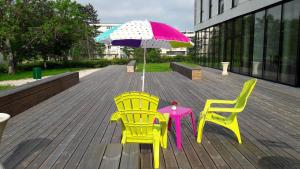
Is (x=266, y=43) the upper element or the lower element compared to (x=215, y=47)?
lower

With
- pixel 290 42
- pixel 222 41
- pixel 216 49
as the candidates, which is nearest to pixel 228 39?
pixel 222 41

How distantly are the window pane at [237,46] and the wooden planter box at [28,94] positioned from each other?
11.4 m

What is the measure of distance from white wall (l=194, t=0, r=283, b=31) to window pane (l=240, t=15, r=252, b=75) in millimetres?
553

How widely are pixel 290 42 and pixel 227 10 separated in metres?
8.36

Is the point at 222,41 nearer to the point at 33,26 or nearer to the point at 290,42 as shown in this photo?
the point at 290,42

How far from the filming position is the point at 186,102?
750cm

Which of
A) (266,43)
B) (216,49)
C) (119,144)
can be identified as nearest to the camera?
(119,144)

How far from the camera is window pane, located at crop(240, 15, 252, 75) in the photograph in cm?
1461

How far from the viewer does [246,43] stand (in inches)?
590

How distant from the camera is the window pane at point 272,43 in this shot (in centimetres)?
1154

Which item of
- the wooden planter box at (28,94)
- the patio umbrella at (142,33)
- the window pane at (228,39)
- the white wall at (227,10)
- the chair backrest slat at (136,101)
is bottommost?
the wooden planter box at (28,94)

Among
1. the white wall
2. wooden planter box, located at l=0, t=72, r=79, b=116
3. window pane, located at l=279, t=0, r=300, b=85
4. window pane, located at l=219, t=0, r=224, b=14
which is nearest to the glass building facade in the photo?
window pane, located at l=279, t=0, r=300, b=85

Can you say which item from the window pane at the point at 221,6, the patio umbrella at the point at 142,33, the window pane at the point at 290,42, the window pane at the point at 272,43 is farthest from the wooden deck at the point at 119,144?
the window pane at the point at 221,6

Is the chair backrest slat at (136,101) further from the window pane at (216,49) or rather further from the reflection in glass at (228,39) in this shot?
the window pane at (216,49)
